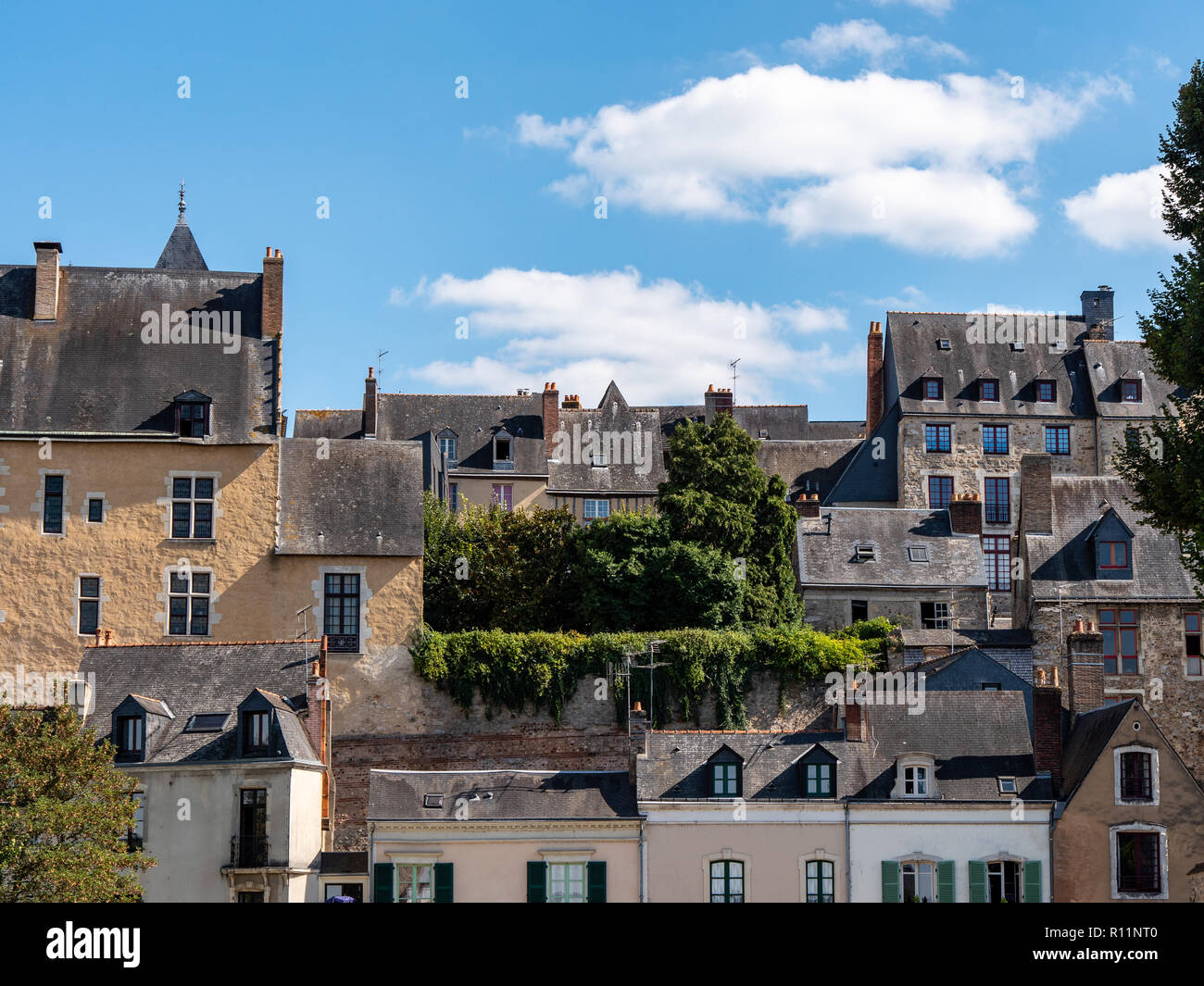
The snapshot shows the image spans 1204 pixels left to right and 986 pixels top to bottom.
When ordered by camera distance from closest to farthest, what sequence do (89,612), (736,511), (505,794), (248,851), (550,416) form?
(248,851) < (505,794) < (89,612) < (736,511) < (550,416)

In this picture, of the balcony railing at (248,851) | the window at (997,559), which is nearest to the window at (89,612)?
the balcony railing at (248,851)

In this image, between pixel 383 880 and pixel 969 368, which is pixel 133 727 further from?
pixel 969 368

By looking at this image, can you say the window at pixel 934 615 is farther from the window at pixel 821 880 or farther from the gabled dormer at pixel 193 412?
the gabled dormer at pixel 193 412

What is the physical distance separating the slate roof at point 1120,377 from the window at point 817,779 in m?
22.9

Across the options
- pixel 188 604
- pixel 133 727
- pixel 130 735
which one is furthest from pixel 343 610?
pixel 130 735

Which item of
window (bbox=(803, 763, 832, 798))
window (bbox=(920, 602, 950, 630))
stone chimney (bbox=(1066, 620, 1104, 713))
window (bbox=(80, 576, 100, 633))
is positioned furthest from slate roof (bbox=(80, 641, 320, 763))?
window (bbox=(920, 602, 950, 630))

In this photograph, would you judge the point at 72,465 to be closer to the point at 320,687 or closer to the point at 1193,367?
the point at 320,687

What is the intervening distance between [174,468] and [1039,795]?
1797 cm

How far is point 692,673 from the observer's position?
31812mm

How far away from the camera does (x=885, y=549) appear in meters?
37.9

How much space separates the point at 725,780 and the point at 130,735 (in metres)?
10.3

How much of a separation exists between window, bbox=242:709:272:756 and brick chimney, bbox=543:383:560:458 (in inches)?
933

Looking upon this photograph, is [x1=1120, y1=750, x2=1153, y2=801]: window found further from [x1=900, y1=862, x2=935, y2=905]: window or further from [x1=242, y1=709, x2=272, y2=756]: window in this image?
[x1=242, y1=709, x2=272, y2=756]: window

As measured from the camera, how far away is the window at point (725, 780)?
2756 cm
